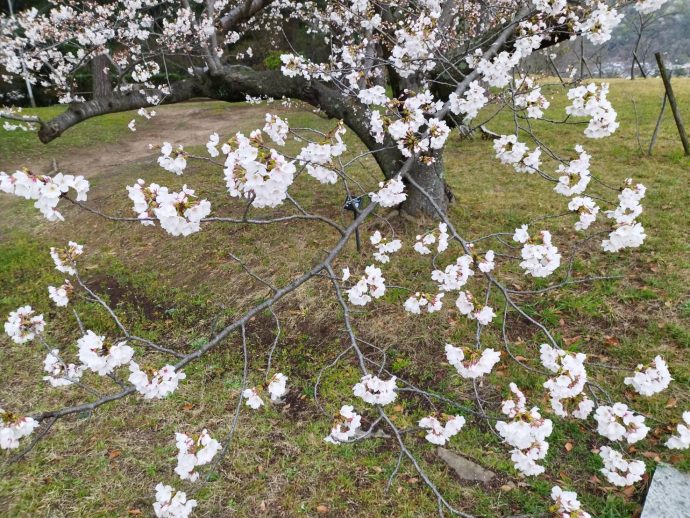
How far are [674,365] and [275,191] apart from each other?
9.30 feet

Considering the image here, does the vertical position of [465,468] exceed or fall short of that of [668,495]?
it falls short

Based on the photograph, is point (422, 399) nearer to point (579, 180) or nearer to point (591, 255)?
point (579, 180)

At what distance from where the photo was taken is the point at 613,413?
1681 millimetres

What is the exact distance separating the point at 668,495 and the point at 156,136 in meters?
12.4

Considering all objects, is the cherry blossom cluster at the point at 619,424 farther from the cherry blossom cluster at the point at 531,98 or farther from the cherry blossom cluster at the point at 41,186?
the cherry blossom cluster at the point at 41,186

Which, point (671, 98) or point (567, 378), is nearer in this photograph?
point (567, 378)

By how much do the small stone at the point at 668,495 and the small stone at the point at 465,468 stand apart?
0.73m

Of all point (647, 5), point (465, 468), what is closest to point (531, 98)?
point (647, 5)

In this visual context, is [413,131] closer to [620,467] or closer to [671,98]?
[620,467]

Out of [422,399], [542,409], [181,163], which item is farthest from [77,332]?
[542,409]

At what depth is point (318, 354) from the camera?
3359 millimetres

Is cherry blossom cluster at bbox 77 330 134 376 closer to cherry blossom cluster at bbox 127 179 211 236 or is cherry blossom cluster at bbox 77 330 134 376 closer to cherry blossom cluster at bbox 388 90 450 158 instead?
cherry blossom cluster at bbox 127 179 211 236

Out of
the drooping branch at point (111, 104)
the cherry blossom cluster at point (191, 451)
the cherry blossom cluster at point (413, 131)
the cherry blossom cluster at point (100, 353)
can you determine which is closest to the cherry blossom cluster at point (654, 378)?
the cherry blossom cluster at point (413, 131)

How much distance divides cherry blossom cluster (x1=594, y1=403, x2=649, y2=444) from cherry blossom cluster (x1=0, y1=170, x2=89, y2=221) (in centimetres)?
226
